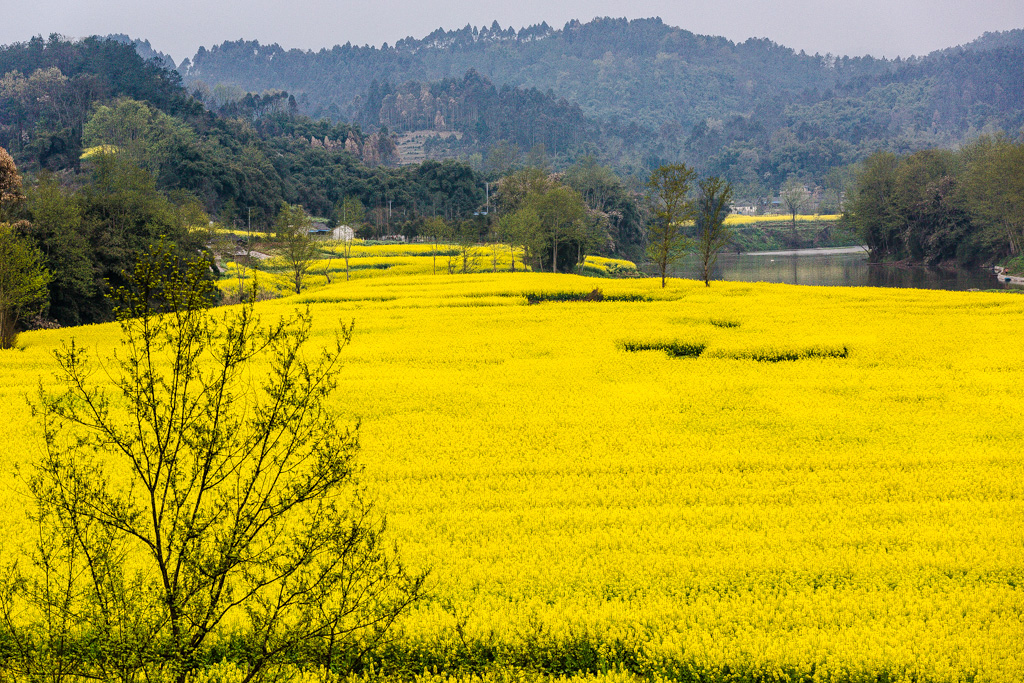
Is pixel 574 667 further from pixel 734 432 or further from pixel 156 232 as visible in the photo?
pixel 156 232

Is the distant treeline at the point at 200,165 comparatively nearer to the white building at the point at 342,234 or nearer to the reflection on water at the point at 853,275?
the white building at the point at 342,234

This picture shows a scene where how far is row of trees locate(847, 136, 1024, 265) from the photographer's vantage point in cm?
7600

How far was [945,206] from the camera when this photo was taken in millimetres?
83500

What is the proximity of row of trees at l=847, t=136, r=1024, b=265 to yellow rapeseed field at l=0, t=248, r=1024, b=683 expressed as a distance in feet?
194

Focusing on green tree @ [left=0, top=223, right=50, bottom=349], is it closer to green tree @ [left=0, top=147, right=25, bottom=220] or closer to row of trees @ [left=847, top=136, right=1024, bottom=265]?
green tree @ [left=0, top=147, right=25, bottom=220]

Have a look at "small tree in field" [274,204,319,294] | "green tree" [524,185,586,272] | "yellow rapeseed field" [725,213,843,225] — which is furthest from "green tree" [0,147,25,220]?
"yellow rapeseed field" [725,213,843,225]

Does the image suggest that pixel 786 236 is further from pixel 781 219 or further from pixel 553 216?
pixel 553 216

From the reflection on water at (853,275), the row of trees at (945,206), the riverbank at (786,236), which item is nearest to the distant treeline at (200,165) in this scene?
the reflection on water at (853,275)

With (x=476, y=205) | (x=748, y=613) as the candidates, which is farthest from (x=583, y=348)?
(x=476, y=205)

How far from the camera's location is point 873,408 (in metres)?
18.4

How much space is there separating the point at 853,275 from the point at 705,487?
2964 inches

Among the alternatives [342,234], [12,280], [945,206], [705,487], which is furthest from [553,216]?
[705,487]

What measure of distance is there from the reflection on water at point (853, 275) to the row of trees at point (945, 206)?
3273 mm

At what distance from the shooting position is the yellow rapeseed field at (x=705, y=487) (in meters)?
8.71
